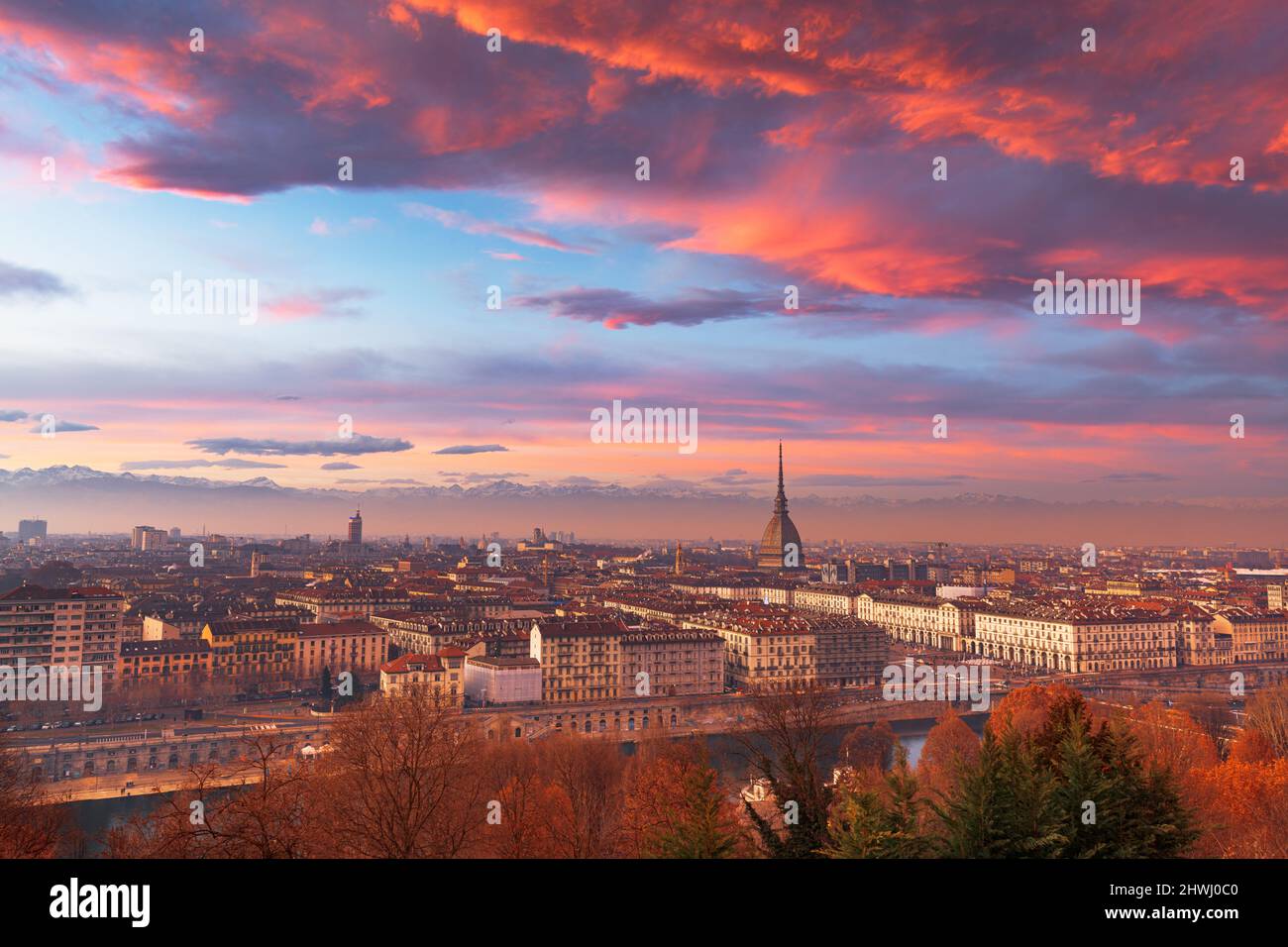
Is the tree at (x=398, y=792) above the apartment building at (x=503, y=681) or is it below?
above

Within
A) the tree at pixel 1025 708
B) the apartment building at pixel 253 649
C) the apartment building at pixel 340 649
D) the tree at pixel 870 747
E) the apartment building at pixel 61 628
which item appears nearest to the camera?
the tree at pixel 1025 708

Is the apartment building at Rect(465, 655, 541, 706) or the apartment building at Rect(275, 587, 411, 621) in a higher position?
the apartment building at Rect(275, 587, 411, 621)

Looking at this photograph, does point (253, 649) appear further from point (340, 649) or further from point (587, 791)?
point (587, 791)

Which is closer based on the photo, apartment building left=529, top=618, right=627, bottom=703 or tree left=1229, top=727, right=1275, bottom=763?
tree left=1229, top=727, right=1275, bottom=763

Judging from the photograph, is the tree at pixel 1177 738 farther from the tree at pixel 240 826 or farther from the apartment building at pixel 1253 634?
the apartment building at pixel 1253 634

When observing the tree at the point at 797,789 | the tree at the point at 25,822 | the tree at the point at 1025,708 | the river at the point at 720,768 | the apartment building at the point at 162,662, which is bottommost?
the river at the point at 720,768

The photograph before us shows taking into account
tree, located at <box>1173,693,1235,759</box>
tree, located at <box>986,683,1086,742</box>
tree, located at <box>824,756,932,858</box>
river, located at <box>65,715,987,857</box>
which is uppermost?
tree, located at <box>824,756,932,858</box>

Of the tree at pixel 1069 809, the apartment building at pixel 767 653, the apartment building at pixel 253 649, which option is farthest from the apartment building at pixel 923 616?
the tree at pixel 1069 809

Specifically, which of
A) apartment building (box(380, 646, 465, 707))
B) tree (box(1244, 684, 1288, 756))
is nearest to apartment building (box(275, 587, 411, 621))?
apartment building (box(380, 646, 465, 707))

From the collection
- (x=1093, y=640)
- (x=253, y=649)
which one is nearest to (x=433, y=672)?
(x=253, y=649)

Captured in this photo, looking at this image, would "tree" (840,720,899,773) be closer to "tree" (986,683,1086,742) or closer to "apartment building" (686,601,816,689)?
"tree" (986,683,1086,742)

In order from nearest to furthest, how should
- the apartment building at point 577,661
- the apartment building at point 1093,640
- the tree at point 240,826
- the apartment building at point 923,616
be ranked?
the tree at point 240,826, the apartment building at point 577,661, the apartment building at point 1093,640, the apartment building at point 923,616

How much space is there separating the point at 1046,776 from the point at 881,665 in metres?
32.3
